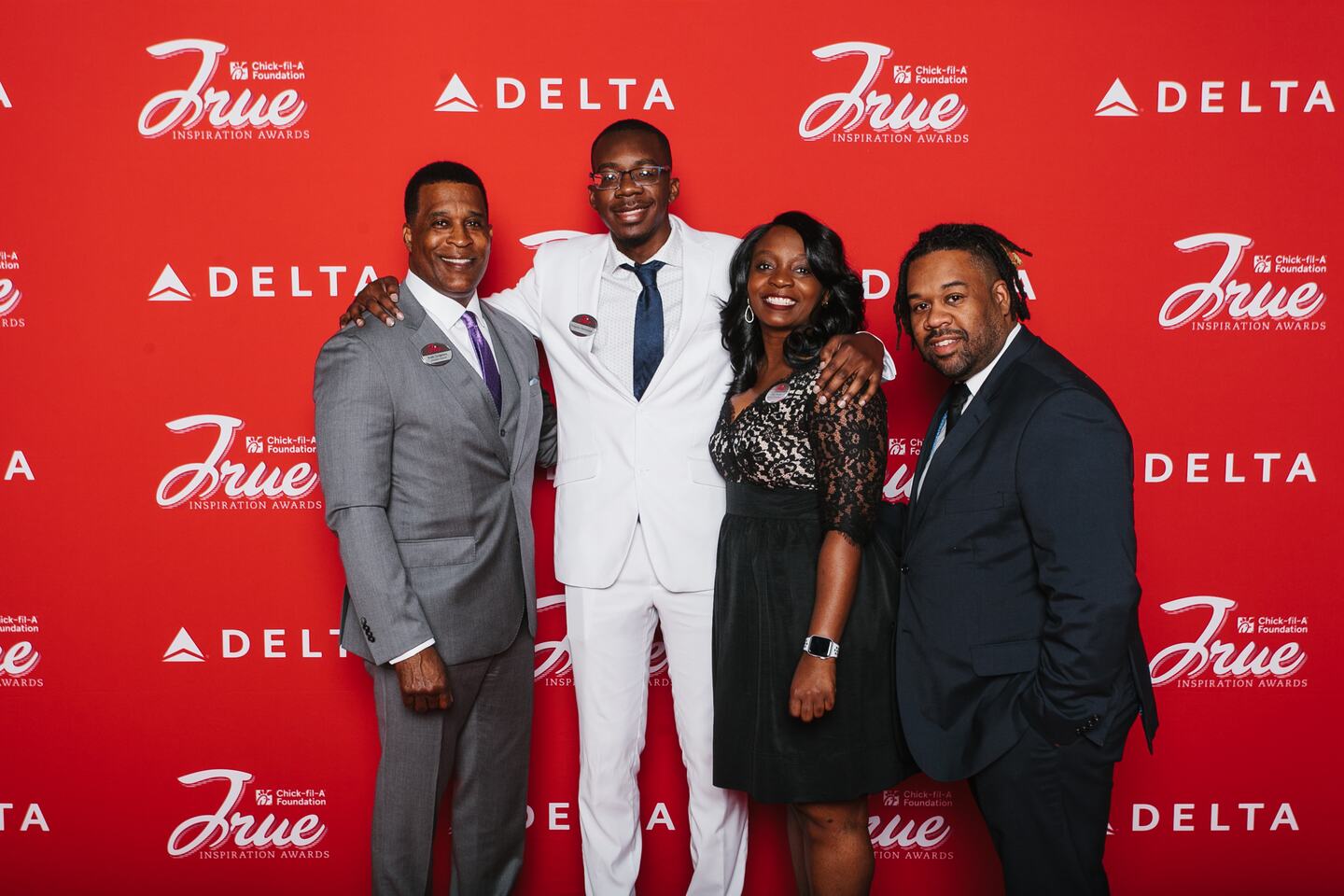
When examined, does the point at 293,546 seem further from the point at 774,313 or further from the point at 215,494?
the point at 774,313

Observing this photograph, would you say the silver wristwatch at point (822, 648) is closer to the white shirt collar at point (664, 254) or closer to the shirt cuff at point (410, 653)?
the shirt cuff at point (410, 653)

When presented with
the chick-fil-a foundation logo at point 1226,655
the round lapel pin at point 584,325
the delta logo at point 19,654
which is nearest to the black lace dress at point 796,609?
the round lapel pin at point 584,325

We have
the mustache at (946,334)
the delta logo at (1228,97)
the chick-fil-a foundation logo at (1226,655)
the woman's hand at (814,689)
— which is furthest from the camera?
the chick-fil-a foundation logo at (1226,655)

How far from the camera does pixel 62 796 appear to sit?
107 inches

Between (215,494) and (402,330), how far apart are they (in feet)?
3.25

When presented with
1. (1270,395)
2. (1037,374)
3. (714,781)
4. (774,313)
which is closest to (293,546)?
(714,781)

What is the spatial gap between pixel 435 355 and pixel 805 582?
958 mm

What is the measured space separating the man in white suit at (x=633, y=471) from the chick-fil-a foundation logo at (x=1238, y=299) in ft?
4.36

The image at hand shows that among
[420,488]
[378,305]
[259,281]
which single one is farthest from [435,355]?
[259,281]

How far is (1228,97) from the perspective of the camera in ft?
8.40

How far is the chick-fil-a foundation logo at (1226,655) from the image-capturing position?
268cm

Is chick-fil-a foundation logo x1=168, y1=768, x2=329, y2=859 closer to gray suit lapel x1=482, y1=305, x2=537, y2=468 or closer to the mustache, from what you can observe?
gray suit lapel x1=482, y1=305, x2=537, y2=468

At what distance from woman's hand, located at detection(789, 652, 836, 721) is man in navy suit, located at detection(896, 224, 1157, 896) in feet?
0.45

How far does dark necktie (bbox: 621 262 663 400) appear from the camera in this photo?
87.2 inches
